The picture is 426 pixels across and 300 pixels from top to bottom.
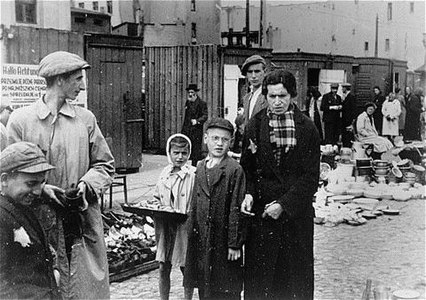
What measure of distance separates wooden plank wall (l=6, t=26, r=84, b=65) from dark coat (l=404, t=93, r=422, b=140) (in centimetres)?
1358

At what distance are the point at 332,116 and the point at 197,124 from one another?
5.35 metres

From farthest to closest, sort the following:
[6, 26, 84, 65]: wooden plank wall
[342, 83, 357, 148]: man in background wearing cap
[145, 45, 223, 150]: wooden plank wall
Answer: [342, 83, 357, 148]: man in background wearing cap < [145, 45, 223, 150]: wooden plank wall < [6, 26, 84, 65]: wooden plank wall

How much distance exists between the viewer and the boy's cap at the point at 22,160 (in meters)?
3.14

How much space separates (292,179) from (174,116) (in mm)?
12933

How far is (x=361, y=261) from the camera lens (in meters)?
6.89

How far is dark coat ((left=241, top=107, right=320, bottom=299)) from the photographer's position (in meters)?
4.31

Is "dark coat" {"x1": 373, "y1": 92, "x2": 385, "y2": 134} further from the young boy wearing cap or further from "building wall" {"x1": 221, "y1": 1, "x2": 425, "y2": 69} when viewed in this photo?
the young boy wearing cap

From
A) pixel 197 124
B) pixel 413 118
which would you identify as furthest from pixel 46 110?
pixel 413 118

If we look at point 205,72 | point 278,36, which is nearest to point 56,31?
point 205,72

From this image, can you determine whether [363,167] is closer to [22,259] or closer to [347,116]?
[347,116]

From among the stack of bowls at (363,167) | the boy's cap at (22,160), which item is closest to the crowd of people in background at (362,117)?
the stack of bowls at (363,167)

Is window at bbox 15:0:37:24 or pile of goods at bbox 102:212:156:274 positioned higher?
window at bbox 15:0:37:24

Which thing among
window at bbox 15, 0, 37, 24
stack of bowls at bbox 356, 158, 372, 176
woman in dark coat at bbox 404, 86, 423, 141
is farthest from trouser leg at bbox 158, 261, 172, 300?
woman in dark coat at bbox 404, 86, 423, 141

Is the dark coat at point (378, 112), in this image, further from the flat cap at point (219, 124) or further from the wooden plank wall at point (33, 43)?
the flat cap at point (219, 124)
